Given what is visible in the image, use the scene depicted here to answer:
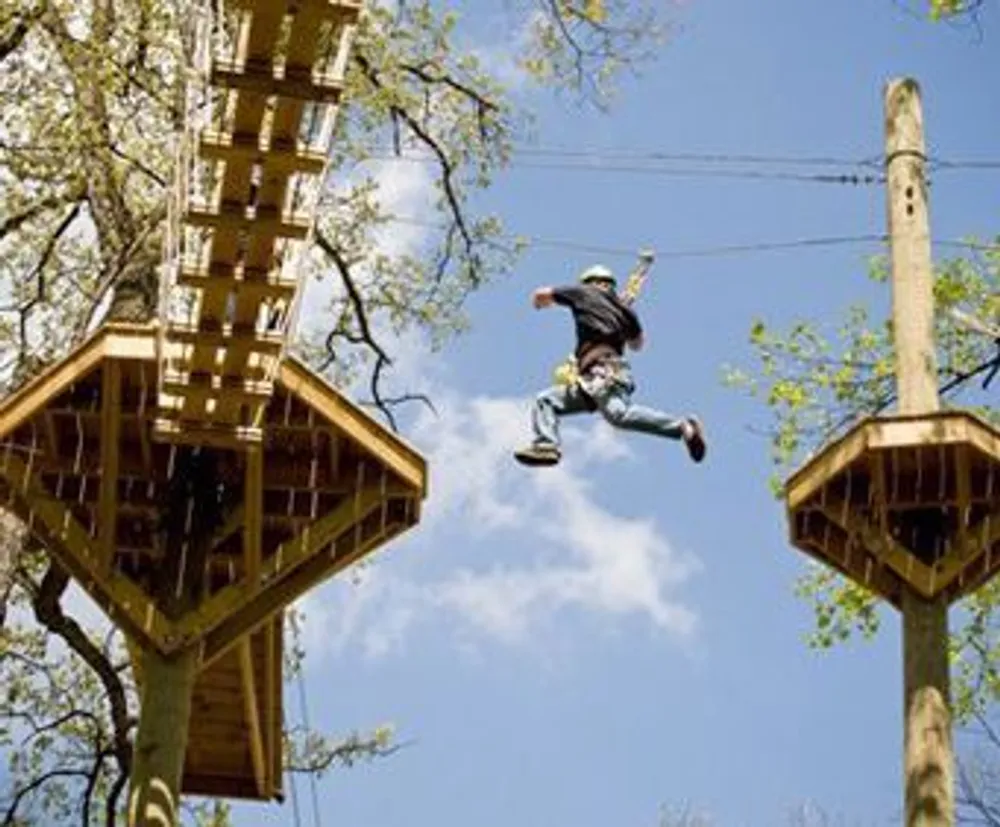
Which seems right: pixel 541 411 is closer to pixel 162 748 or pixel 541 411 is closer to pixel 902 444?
pixel 902 444

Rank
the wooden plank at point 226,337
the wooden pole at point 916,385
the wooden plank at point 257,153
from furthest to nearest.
Result: the wooden pole at point 916,385 → the wooden plank at point 226,337 → the wooden plank at point 257,153

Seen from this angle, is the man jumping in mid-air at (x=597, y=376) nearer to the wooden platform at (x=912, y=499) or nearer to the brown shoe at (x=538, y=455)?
the brown shoe at (x=538, y=455)

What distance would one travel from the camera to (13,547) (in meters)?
12.8

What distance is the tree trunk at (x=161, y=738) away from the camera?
9391 millimetres

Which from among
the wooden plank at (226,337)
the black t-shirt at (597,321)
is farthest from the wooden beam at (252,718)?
the wooden plank at (226,337)

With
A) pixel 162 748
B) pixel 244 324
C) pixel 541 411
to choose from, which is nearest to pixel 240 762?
pixel 162 748

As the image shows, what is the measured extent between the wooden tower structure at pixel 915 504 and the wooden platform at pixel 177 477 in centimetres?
245

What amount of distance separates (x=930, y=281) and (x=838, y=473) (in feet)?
4.27

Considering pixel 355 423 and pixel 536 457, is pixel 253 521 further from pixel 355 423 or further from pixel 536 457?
pixel 536 457

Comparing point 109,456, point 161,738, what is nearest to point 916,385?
point 109,456

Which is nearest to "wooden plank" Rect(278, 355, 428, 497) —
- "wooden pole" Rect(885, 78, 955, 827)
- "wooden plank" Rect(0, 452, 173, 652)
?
"wooden plank" Rect(0, 452, 173, 652)

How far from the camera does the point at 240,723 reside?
13.1 meters

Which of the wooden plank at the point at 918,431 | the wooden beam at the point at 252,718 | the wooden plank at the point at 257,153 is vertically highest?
the wooden plank at the point at 257,153

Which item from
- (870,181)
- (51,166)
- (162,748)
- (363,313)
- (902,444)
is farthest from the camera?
(363,313)
